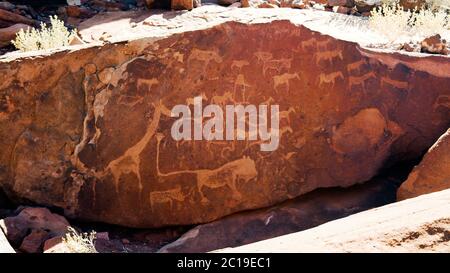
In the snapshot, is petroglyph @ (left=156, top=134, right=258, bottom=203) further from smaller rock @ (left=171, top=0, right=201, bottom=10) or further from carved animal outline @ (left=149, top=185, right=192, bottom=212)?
smaller rock @ (left=171, top=0, right=201, bottom=10)

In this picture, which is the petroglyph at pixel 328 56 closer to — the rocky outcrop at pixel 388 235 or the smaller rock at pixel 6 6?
the rocky outcrop at pixel 388 235

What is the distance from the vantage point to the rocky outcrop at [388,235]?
181cm

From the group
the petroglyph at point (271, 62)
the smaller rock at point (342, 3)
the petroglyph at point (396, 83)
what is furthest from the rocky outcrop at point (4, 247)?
the smaller rock at point (342, 3)

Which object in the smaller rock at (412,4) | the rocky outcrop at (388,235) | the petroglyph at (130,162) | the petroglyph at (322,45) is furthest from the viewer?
the smaller rock at (412,4)

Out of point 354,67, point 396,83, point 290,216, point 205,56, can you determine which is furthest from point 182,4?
point 290,216

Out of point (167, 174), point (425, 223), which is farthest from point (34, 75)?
point (425, 223)

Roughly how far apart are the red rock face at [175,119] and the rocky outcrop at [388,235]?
5.47 ft

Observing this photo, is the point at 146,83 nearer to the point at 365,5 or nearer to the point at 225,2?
the point at 225,2

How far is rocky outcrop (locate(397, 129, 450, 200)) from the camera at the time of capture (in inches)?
144

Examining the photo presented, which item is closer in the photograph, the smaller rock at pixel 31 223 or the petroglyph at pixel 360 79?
the smaller rock at pixel 31 223

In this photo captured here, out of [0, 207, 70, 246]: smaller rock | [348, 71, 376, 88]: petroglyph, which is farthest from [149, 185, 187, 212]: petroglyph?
[348, 71, 376, 88]: petroglyph

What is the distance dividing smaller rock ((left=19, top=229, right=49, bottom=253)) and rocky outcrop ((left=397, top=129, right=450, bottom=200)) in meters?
2.71
